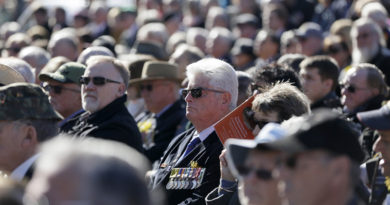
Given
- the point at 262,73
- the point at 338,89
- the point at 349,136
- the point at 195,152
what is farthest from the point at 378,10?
the point at 349,136

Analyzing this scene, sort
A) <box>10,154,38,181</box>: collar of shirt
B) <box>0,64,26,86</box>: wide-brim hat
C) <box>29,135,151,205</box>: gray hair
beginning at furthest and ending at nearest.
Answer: <box>0,64,26,86</box>: wide-brim hat < <box>10,154,38,181</box>: collar of shirt < <box>29,135,151,205</box>: gray hair

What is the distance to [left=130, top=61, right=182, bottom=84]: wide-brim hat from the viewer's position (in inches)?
351

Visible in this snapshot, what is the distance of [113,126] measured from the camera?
6879 millimetres

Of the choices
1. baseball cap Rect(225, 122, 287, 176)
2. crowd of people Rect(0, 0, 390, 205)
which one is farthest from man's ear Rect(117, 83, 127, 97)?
baseball cap Rect(225, 122, 287, 176)

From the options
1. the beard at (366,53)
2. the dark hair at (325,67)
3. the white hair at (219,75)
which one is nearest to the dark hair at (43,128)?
the white hair at (219,75)

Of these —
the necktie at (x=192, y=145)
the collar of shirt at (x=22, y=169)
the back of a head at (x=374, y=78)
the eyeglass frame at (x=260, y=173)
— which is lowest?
the back of a head at (x=374, y=78)

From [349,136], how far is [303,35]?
301 inches

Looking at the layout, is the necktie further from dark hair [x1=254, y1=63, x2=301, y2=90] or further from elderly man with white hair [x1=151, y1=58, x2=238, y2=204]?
dark hair [x1=254, y1=63, x2=301, y2=90]

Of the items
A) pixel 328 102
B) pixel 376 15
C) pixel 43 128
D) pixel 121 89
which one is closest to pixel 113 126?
pixel 121 89

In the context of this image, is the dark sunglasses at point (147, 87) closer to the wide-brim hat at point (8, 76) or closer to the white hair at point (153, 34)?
the wide-brim hat at point (8, 76)

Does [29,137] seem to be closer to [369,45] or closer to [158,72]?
[158,72]

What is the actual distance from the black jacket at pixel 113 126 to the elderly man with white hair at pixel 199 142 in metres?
0.45

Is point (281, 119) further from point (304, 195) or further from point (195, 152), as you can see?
point (304, 195)

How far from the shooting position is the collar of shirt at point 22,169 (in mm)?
4758
